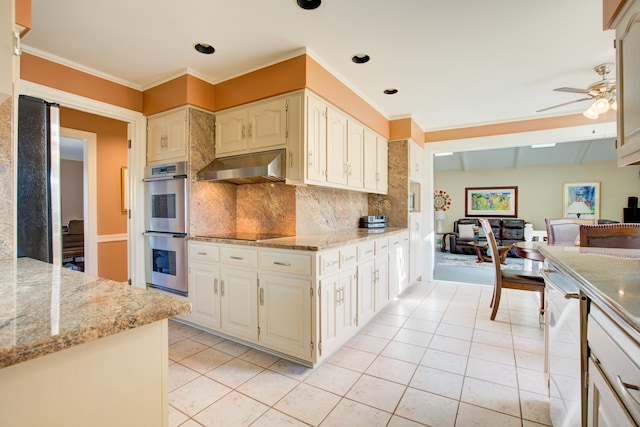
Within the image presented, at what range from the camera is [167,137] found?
2957 mm

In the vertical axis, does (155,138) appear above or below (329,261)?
above

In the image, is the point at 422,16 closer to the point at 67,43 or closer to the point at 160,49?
the point at 160,49

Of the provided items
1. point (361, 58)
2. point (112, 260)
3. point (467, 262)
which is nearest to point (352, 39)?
point (361, 58)

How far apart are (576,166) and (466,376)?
26.7 ft

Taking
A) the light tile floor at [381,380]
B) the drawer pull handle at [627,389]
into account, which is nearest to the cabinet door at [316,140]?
the light tile floor at [381,380]

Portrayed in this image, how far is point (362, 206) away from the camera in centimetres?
429

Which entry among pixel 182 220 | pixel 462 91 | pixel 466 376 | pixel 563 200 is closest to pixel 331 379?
pixel 466 376

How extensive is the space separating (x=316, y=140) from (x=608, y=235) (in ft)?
7.09

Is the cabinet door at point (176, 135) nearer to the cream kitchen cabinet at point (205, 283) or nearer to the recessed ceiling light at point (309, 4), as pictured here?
the cream kitchen cabinet at point (205, 283)

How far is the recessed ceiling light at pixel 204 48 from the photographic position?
2.41 metres

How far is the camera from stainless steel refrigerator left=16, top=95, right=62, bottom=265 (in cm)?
168

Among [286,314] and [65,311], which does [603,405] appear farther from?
[286,314]

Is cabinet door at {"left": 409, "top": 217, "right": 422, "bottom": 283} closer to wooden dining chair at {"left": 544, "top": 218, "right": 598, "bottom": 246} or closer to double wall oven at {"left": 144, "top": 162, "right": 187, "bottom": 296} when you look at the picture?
wooden dining chair at {"left": 544, "top": 218, "right": 598, "bottom": 246}

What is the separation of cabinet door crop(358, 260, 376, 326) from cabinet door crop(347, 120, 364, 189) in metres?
0.94
